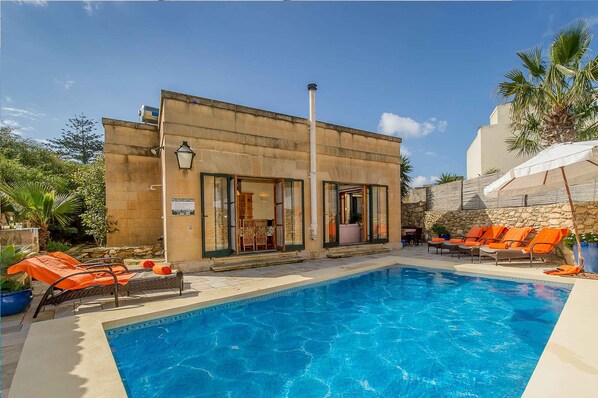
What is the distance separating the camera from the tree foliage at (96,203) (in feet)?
28.1

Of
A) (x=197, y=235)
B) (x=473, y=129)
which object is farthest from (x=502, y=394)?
(x=473, y=129)

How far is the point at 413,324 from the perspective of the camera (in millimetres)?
4578

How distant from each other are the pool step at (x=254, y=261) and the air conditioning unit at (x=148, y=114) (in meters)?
6.34

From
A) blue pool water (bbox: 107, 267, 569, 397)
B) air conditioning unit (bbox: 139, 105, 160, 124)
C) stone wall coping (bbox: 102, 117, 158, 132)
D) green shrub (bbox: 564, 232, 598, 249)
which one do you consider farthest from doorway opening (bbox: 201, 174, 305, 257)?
green shrub (bbox: 564, 232, 598, 249)

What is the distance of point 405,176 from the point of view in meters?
15.1

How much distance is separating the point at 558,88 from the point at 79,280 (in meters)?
13.0

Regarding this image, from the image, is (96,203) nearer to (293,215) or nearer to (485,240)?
(293,215)

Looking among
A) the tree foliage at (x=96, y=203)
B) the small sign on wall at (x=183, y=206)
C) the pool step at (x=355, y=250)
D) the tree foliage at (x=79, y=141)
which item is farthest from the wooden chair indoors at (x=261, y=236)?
the tree foliage at (x=79, y=141)

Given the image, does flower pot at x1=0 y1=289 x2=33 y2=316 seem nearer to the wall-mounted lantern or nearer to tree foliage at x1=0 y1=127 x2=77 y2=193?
the wall-mounted lantern

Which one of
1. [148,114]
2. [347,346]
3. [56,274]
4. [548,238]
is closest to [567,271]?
[548,238]

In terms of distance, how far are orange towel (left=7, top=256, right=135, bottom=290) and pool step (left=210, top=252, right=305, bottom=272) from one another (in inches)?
119

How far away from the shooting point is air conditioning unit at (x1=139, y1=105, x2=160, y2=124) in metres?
10.4

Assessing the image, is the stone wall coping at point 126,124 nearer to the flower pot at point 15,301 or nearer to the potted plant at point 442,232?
the flower pot at point 15,301

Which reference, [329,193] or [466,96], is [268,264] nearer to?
[329,193]
